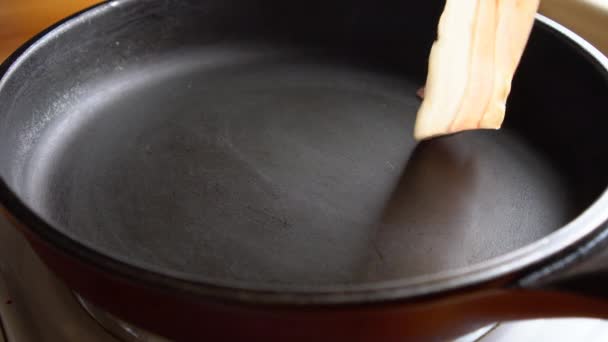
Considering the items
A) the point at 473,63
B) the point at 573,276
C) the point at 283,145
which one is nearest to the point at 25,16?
the point at 283,145

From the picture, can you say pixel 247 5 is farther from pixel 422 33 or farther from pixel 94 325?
pixel 94 325

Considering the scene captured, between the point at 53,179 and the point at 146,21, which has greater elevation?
the point at 146,21

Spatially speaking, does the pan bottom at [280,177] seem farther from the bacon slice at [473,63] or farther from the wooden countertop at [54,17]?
the wooden countertop at [54,17]

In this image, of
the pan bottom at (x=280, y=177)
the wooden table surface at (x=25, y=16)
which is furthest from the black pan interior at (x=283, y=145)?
the wooden table surface at (x=25, y=16)

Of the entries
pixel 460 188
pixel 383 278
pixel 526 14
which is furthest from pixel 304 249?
pixel 526 14

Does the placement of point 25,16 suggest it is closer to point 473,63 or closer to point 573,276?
point 473,63

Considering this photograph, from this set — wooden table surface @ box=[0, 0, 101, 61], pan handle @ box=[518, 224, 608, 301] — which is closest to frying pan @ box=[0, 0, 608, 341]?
pan handle @ box=[518, 224, 608, 301]
